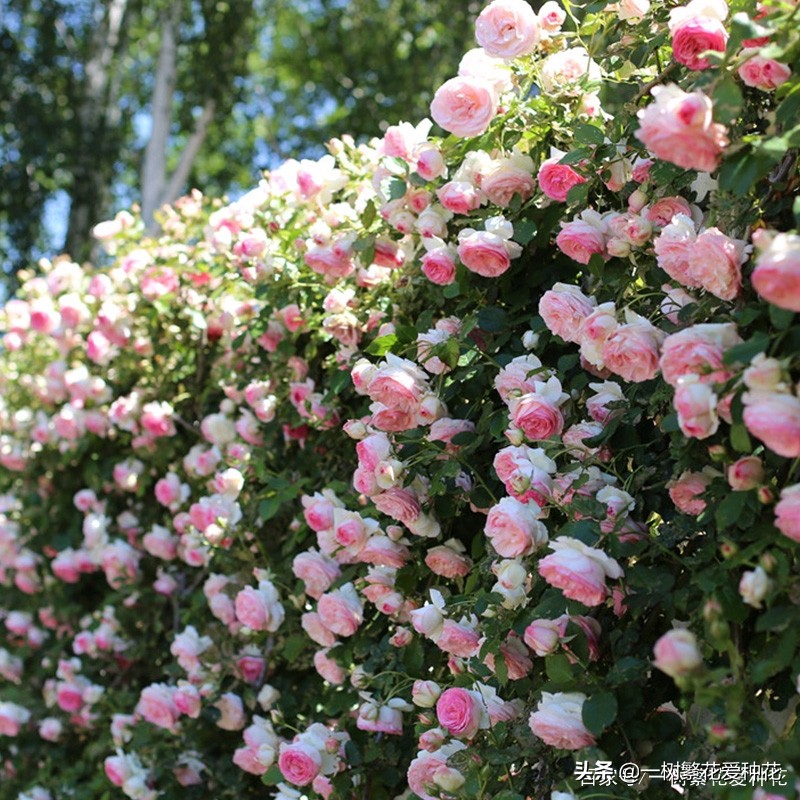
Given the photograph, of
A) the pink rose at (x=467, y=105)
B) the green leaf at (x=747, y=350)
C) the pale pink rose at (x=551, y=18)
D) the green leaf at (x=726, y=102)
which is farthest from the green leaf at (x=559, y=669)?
the pale pink rose at (x=551, y=18)

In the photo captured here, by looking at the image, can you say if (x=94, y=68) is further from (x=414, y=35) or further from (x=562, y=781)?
(x=562, y=781)

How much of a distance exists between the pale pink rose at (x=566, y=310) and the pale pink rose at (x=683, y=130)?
337mm

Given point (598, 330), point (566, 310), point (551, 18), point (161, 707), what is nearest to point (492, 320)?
point (566, 310)

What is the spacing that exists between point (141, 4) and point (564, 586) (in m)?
8.93

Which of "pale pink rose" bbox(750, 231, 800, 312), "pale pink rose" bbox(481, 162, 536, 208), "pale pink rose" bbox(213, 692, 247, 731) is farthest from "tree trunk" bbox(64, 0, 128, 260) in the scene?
"pale pink rose" bbox(750, 231, 800, 312)

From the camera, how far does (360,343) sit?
2.03m

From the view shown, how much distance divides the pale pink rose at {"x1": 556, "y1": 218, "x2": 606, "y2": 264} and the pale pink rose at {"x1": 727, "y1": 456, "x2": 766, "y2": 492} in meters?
0.44

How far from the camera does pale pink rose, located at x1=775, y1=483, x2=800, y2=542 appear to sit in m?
1.11

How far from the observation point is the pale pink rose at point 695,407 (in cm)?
115

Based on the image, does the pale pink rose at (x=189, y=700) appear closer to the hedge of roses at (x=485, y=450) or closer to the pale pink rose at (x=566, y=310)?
the hedge of roses at (x=485, y=450)

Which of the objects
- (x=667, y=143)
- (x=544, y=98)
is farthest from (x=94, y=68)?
(x=667, y=143)

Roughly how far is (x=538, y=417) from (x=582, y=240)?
0.26 m

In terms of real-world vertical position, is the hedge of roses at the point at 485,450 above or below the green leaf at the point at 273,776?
above

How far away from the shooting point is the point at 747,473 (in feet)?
3.90
